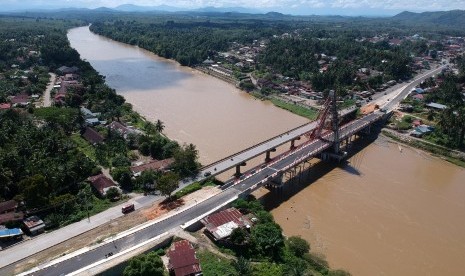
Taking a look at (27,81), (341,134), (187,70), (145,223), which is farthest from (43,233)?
(187,70)

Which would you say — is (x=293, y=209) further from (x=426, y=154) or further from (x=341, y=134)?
(x=426, y=154)

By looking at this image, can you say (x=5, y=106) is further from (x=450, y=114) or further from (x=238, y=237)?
(x=450, y=114)

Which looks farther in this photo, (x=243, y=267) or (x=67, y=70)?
(x=67, y=70)

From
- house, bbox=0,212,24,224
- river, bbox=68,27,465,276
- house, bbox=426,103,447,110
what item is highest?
house, bbox=0,212,24,224

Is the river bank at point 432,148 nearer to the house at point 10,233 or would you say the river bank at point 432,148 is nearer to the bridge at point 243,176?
the bridge at point 243,176

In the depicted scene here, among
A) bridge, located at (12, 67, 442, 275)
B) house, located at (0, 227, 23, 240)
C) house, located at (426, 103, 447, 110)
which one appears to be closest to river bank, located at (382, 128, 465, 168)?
bridge, located at (12, 67, 442, 275)

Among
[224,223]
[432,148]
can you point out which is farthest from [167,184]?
[432,148]

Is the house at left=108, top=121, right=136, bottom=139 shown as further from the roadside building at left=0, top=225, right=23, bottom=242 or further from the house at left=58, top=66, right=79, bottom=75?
the house at left=58, top=66, right=79, bottom=75
